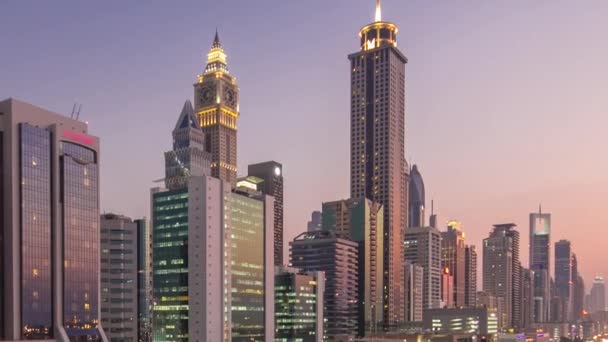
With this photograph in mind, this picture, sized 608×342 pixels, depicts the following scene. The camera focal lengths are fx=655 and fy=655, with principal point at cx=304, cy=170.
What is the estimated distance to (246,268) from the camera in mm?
190125

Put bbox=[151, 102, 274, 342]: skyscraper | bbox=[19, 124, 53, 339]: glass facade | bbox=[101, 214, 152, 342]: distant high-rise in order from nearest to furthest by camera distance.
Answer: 1. bbox=[19, 124, 53, 339]: glass facade
2. bbox=[101, 214, 152, 342]: distant high-rise
3. bbox=[151, 102, 274, 342]: skyscraper

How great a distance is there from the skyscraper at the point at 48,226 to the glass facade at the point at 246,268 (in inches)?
2478

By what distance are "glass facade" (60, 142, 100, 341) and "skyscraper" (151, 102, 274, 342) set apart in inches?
2049

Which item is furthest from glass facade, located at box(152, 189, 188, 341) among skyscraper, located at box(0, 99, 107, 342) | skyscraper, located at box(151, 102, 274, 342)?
skyscraper, located at box(0, 99, 107, 342)

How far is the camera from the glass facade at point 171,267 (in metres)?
175

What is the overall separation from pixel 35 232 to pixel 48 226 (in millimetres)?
2957

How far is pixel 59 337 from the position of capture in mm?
110438

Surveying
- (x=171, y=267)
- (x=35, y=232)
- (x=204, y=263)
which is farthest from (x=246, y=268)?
(x=35, y=232)

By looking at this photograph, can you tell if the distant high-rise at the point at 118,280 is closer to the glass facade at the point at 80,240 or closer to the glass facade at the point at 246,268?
the glass facade at the point at 246,268

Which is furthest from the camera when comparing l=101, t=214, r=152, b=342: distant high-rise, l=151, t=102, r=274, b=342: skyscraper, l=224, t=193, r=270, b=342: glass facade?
l=224, t=193, r=270, b=342: glass facade

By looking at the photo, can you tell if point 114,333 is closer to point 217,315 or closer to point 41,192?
point 217,315

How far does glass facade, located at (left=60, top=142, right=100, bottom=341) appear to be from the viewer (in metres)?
114

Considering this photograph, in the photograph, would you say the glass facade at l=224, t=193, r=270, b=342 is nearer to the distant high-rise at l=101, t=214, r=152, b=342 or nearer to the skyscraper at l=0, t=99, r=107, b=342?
the distant high-rise at l=101, t=214, r=152, b=342

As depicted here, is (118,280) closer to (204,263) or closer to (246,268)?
(204,263)
